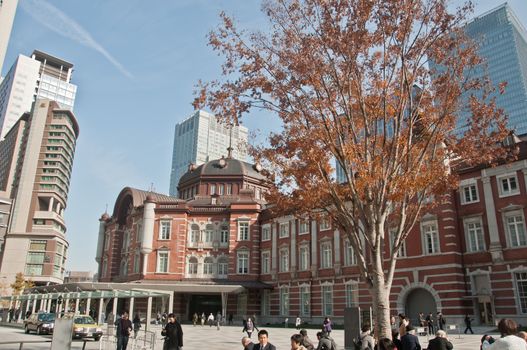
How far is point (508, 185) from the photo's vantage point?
2905cm

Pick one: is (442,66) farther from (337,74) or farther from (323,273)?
(323,273)

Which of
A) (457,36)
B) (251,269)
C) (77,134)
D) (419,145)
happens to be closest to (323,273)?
(251,269)

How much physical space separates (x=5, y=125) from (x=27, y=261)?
70.5 m

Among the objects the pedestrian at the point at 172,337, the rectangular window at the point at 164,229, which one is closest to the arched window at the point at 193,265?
the rectangular window at the point at 164,229

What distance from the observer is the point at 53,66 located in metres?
141

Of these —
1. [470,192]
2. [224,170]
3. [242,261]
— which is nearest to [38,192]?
[224,170]

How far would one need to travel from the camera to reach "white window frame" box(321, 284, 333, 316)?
37938 millimetres

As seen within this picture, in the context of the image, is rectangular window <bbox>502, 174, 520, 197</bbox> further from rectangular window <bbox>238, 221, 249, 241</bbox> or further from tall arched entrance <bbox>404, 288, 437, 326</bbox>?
rectangular window <bbox>238, 221, 249, 241</bbox>

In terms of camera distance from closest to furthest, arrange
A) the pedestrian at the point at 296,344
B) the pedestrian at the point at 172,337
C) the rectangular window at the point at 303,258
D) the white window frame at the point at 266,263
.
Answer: the pedestrian at the point at 296,344 < the pedestrian at the point at 172,337 < the rectangular window at the point at 303,258 < the white window frame at the point at 266,263

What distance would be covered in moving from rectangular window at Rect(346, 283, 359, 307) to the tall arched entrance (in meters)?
4.34

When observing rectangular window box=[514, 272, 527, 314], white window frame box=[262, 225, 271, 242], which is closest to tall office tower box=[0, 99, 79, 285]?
white window frame box=[262, 225, 271, 242]

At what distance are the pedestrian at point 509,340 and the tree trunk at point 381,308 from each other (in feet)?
20.7

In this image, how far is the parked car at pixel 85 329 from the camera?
23766mm

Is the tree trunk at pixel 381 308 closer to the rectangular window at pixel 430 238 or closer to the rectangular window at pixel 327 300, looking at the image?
the rectangular window at pixel 430 238
